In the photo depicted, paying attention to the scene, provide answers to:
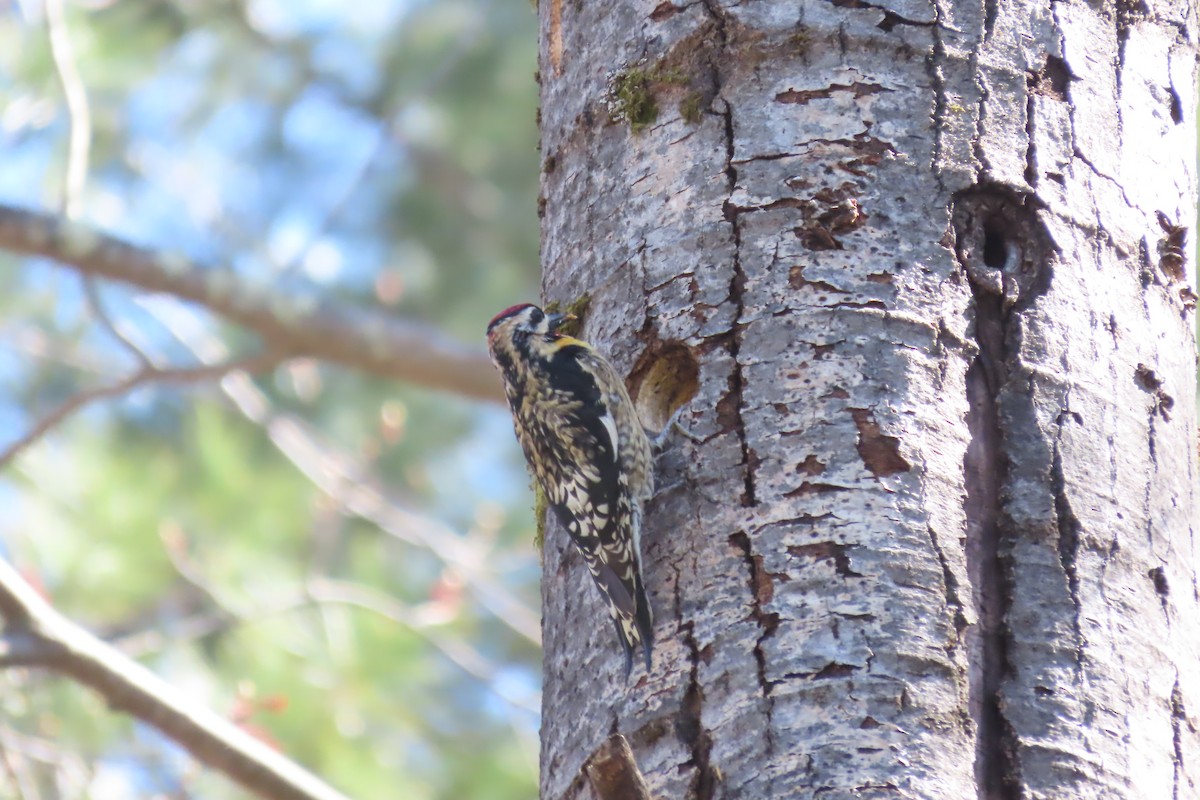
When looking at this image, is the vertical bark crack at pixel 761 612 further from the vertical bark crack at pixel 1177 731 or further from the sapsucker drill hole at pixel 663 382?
the vertical bark crack at pixel 1177 731

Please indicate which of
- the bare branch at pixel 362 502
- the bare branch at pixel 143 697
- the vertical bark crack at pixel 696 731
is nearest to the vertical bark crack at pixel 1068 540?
the vertical bark crack at pixel 696 731

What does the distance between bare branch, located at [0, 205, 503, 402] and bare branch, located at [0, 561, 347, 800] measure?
1.88 metres

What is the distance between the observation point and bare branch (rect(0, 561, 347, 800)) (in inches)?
130

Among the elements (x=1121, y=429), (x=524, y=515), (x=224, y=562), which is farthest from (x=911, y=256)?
(x=524, y=515)

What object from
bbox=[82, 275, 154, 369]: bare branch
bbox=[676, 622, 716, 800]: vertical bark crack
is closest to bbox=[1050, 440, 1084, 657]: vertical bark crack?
bbox=[676, 622, 716, 800]: vertical bark crack

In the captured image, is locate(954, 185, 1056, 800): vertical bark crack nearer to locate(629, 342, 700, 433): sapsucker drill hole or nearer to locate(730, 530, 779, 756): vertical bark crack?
locate(730, 530, 779, 756): vertical bark crack

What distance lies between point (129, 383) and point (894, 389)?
11.0 ft

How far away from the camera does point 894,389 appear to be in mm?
2254

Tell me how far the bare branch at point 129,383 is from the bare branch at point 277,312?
14 cm

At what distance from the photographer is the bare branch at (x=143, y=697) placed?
3.30 meters

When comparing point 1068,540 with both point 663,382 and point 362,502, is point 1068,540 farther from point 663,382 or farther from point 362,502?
point 362,502

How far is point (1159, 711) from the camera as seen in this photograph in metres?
2.10

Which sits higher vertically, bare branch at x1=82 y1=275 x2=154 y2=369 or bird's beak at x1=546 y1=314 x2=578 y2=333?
bare branch at x1=82 y1=275 x2=154 y2=369

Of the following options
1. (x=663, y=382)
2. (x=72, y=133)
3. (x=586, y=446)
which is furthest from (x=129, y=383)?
(x=663, y=382)
